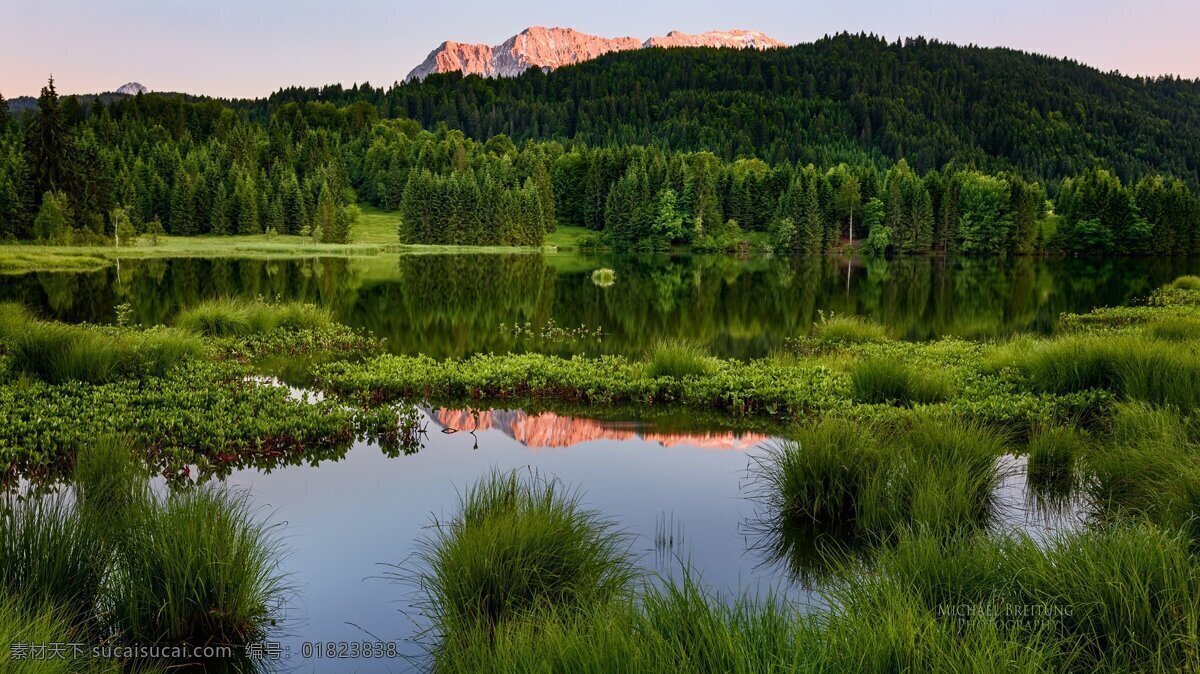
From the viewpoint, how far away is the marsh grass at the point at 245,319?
792 inches

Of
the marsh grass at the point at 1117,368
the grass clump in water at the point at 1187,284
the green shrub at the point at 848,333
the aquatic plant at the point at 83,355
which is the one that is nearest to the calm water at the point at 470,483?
the marsh grass at the point at 1117,368

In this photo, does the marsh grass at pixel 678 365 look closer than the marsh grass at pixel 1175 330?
Yes

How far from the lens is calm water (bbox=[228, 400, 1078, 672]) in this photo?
6766mm

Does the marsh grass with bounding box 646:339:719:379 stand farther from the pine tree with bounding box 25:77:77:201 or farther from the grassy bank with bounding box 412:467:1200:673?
the pine tree with bounding box 25:77:77:201

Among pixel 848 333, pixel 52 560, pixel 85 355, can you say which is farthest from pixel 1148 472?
pixel 85 355

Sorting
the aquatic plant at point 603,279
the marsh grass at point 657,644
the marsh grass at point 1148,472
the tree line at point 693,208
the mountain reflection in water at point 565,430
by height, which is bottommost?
the mountain reflection in water at point 565,430

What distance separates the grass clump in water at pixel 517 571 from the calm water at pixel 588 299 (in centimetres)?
1420

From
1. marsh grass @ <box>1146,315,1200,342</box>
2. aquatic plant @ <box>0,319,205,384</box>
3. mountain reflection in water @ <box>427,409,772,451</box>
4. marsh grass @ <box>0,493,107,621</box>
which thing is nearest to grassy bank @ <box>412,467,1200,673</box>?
marsh grass @ <box>0,493,107,621</box>

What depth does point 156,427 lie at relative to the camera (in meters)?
11.0

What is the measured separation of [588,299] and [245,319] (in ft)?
58.3

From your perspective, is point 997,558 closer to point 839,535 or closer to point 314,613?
point 839,535

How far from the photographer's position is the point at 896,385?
530 inches

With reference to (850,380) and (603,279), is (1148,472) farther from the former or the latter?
(603,279)

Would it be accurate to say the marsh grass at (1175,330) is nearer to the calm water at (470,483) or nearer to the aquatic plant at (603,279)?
the calm water at (470,483)
